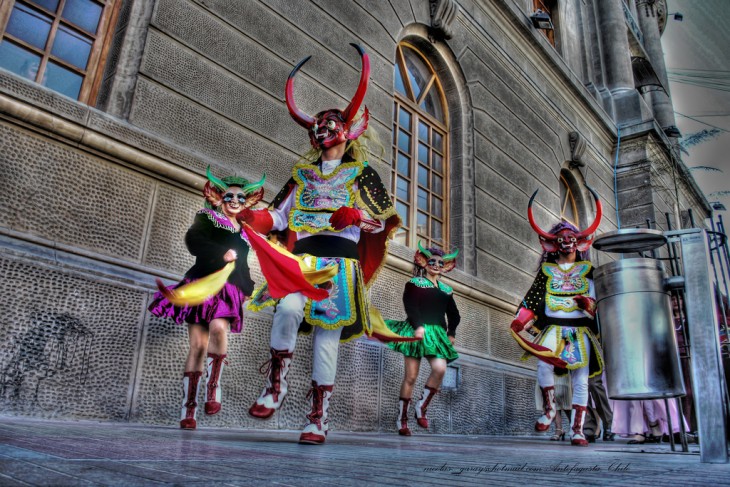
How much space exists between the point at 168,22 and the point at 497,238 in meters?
5.95

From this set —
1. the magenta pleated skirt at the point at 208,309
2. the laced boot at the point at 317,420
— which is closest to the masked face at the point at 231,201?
the magenta pleated skirt at the point at 208,309

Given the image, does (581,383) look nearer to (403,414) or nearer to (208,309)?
(403,414)

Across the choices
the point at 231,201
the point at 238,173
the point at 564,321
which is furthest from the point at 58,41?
the point at 564,321

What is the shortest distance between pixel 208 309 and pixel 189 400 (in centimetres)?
66

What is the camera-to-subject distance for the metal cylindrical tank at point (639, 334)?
2.52 m

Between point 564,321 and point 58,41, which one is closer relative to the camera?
point 58,41

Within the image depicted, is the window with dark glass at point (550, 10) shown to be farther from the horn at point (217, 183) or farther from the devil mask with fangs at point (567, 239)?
the horn at point (217, 183)

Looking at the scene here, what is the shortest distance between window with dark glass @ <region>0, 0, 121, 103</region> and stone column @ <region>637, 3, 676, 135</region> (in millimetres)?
18807

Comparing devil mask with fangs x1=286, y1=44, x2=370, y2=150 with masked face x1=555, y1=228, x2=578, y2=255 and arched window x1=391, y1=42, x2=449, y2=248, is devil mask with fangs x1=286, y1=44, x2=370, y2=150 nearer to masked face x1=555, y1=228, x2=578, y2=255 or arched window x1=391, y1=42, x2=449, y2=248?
masked face x1=555, y1=228, x2=578, y2=255

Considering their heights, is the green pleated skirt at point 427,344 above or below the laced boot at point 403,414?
above

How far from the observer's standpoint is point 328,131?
3881 mm

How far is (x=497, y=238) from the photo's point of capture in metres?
9.09

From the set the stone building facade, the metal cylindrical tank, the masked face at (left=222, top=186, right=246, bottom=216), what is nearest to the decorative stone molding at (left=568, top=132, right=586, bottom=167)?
the stone building facade

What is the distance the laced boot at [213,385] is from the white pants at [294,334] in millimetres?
916
